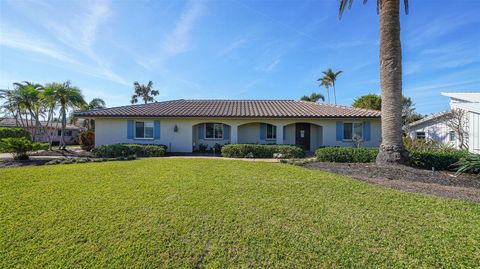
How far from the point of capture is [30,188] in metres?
6.46

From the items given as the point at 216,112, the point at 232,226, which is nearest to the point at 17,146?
the point at 216,112

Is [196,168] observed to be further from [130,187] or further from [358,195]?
[358,195]

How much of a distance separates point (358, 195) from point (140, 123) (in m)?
15.5

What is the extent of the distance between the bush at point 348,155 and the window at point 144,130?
12427 millimetres

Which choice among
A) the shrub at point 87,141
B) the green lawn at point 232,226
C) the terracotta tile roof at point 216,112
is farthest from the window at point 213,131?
the green lawn at point 232,226

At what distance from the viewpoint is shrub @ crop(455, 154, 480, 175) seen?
8.23 metres

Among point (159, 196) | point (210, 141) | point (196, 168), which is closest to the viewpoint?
point (159, 196)

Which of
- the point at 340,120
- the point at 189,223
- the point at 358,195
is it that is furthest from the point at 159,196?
the point at 340,120

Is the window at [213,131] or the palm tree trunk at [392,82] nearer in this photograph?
the palm tree trunk at [392,82]

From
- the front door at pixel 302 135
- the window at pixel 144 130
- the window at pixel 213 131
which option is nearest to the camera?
the window at pixel 144 130

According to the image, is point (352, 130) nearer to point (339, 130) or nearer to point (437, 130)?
point (339, 130)

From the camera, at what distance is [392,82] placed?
9.28 m

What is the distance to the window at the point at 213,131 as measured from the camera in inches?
703

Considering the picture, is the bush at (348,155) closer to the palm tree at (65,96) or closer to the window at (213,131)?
the window at (213,131)
